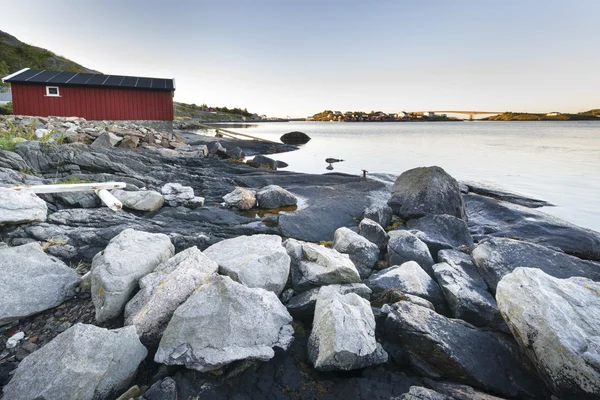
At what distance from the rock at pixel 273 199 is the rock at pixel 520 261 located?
6028 millimetres

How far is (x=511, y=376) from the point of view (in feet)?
10.0

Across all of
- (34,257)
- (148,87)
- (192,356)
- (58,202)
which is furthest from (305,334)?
(148,87)

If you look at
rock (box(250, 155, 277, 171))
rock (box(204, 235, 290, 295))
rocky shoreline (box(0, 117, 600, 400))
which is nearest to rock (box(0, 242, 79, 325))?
rocky shoreline (box(0, 117, 600, 400))

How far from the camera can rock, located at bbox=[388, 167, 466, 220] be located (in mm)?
8367

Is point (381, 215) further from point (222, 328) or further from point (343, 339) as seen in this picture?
point (222, 328)

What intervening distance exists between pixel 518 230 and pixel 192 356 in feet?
29.1

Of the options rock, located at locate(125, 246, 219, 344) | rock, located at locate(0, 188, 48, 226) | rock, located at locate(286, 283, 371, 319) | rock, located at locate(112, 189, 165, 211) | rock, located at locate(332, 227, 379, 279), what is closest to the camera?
rock, located at locate(125, 246, 219, 344)

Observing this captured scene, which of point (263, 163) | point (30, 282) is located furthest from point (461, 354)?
point (263, 163)

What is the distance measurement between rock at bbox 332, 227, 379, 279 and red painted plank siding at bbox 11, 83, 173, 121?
27.6 meters

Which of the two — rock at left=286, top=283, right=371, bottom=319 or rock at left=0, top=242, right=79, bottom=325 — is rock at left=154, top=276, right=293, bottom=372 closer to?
rock at left=286, top=283, right=371, bottom=319

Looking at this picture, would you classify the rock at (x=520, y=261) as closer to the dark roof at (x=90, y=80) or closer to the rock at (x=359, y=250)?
the rock at (x=359, y=250)

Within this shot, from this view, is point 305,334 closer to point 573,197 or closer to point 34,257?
point 34,257

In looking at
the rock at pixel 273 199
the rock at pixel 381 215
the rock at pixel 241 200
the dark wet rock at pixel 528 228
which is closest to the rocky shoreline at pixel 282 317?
the rock at pixel 381 215

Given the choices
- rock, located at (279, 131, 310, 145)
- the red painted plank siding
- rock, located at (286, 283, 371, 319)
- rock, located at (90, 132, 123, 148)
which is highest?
the red painted plank siding
